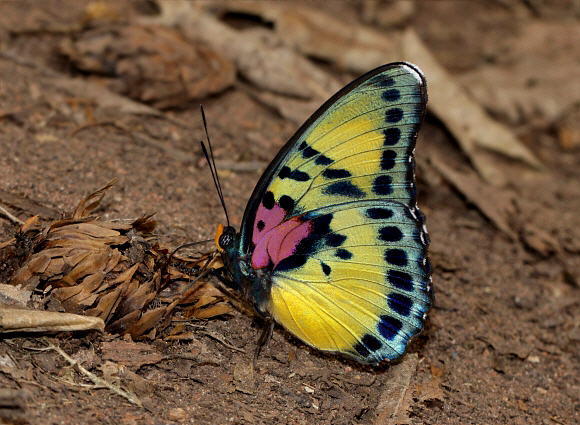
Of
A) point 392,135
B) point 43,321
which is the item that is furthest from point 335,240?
point 43,321

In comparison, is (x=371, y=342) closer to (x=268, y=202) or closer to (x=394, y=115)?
(x=268, y=202)

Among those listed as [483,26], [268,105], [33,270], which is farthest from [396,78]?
[483,26]

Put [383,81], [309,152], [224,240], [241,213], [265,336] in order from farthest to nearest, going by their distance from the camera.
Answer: [241,213] < [265,336] < [224,240] < [309,152] < [383,81]

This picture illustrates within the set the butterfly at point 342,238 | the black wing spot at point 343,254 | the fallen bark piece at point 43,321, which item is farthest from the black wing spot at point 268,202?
the fallen bark piece at point 43,321

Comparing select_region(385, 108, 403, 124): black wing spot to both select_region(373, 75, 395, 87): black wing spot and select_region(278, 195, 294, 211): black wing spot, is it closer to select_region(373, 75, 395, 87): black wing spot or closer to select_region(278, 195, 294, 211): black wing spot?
select_region(373, 75, 395, 87): black wing spot

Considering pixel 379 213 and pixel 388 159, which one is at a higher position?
pixel 388 159

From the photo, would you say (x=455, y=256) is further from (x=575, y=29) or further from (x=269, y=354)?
(x=575, y=29)
